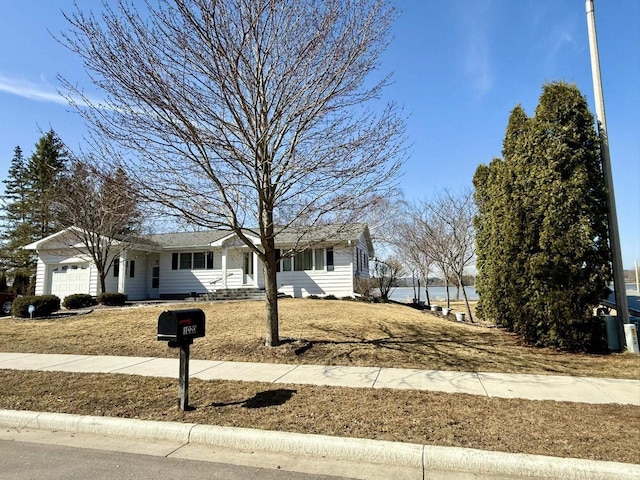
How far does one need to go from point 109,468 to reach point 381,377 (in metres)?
4.30

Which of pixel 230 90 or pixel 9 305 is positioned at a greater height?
pixel 230 90

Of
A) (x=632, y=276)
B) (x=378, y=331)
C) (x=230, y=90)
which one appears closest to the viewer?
(x=230, y=90)

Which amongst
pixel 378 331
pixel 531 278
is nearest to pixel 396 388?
pixel 378 331

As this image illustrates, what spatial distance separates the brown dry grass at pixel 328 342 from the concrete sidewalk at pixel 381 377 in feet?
1.54

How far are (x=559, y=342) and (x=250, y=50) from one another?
9.03 metres

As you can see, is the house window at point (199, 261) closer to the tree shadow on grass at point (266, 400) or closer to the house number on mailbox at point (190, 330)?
the tree shadow on grass at point (266, 400)

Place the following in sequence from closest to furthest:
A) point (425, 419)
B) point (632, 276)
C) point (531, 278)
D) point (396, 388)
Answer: point (425, 419)
point (396, 388)
point (531, 278)
point (632, 276)

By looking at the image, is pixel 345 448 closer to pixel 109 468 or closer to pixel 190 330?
pixel 109 468

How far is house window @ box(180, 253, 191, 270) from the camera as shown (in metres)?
24.9

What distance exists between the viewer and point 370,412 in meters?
5.13

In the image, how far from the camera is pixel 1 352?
10.2 meters

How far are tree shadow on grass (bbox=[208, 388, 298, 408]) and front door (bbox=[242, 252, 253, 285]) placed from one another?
56.2 ft

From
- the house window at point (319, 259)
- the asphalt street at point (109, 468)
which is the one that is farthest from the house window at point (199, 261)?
the asphalt street at point (109, 468)

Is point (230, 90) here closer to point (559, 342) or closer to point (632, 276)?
point (559, 342)
